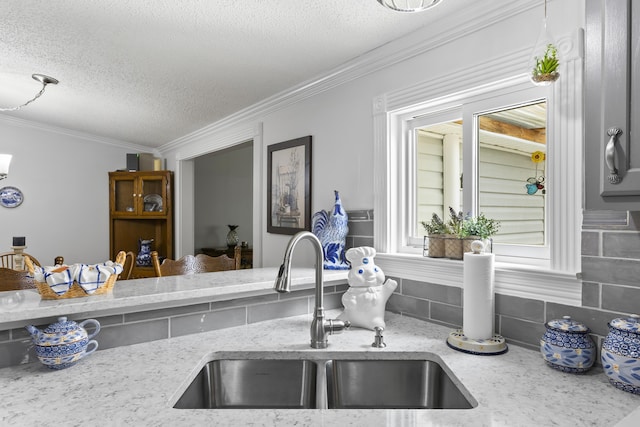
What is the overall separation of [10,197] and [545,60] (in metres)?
5.20

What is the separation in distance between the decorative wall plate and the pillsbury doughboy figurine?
14.7ft

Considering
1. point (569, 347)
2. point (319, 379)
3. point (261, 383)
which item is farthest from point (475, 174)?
point (261, 383)

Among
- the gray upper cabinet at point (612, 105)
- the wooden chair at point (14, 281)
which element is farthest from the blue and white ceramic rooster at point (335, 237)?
the wooden chair at point (14, 281)

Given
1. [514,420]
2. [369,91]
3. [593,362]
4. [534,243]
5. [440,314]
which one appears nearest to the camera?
[514,420]

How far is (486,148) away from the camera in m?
1.67

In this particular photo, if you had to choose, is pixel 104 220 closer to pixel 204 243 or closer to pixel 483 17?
pixel 204 243

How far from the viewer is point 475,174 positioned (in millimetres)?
1675

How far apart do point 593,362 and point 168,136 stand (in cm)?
423

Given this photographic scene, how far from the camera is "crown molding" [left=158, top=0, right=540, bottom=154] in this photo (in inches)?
57.8

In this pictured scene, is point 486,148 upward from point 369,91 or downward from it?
downward

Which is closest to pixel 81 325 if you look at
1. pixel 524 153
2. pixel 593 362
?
pixel 593 362

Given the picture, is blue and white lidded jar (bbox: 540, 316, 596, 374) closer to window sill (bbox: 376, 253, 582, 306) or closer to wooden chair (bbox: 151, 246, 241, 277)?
window sill (bbox: 376, 253, 582, 306)

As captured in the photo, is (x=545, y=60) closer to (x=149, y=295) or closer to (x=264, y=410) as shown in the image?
(x=264, y=410)

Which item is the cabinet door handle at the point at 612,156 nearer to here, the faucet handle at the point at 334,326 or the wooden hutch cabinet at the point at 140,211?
the faucet handle at the point at 334,326
